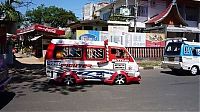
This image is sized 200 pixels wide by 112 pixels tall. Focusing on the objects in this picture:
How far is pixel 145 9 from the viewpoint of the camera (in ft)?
118

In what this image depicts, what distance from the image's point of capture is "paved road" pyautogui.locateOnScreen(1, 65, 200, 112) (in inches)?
336

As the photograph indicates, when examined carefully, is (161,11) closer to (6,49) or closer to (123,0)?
(123,0)

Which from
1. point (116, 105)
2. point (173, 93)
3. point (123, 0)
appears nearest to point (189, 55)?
point (173, 93)

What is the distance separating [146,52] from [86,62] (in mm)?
13663

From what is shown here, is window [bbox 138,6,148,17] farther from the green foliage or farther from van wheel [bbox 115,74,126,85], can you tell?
van wheel [bbox 115,74,126,85]

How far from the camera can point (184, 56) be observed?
1692 cm

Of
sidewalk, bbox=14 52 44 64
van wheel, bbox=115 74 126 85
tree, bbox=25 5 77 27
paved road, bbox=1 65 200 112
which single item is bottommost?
paved road, bbox=1 65 200 112

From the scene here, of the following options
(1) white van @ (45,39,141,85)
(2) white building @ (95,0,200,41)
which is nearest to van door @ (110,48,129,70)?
(1) white van @ (45,39,141,85)

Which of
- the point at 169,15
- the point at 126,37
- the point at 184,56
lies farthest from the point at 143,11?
the point at 184,56

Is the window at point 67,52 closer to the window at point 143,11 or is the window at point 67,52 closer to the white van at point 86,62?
the white van at point 86,62

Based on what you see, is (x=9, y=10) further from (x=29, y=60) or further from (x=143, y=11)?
(x=143, y=11)

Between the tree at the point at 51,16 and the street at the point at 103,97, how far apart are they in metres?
59.5

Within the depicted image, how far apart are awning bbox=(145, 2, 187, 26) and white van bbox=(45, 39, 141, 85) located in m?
21.3

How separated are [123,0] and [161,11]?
Answer: 486 cm
